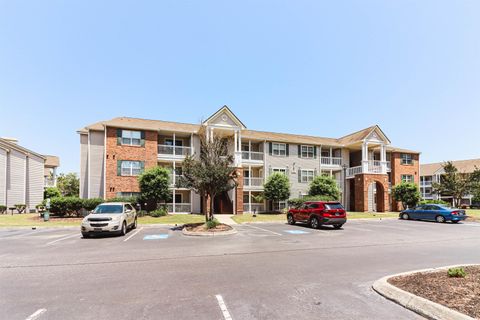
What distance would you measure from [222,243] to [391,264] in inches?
257

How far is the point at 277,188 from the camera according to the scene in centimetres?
2652

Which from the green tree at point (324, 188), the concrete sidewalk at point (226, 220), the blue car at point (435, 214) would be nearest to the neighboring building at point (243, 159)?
the green tree at point (324, 188)

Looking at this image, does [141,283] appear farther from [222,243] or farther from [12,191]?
[12,191]

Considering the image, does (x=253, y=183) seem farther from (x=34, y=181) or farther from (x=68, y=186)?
(x=68, y=186)

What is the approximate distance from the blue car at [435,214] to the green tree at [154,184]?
2247 centimetres

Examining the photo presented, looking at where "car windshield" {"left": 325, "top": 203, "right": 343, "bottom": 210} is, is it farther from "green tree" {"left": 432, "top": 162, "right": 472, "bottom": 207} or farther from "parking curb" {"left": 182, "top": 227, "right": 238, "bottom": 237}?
"green tree" {"left": 432, "top": 162, "right": 472, "bottom": 207}

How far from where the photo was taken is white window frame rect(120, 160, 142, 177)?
2536 cm

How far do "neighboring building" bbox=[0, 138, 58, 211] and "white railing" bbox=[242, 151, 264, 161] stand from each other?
81.6 ft

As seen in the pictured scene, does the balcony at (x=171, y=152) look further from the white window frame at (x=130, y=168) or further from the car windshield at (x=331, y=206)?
the car windshield at (x=331, y=206)

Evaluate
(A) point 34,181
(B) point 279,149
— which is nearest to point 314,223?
(B) point 279,149

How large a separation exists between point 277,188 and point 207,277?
20534mm

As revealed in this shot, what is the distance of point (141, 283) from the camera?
20.0 feet

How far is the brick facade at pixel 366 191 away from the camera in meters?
31.2

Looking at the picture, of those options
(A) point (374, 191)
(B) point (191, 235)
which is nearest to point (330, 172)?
(A) point (374, 191)
